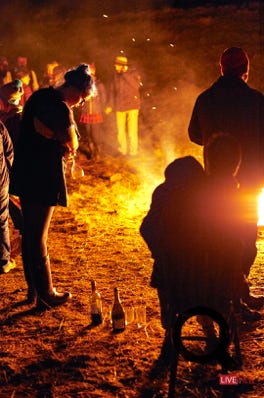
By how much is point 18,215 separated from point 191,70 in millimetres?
12187

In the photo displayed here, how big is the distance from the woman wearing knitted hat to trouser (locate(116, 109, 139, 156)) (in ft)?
23.9

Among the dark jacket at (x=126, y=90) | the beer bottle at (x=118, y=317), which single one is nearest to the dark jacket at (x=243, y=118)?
the beer bottle at (x=118, y=317)

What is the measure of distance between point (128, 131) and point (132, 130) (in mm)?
162

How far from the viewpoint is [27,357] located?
426 centimetres

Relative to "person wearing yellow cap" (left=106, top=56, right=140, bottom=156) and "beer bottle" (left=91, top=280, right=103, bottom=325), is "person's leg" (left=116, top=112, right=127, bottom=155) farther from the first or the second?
"beer bottle" (left=91, top=280, right=103, bottom=325)

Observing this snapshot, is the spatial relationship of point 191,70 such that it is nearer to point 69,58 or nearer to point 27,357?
point 69,58

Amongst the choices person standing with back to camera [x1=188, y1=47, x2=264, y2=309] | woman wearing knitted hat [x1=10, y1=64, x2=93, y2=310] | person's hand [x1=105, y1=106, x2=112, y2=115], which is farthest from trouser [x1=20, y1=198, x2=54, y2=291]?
person's hand [x1=105, y1=106, x2=112, y2=115]

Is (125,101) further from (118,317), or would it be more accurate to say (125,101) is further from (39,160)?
(118,317)

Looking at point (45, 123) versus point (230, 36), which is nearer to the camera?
point (45, 123)

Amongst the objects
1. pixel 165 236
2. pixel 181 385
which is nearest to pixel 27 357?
pixel 181 385

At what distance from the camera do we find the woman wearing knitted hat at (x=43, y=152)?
4.35 m

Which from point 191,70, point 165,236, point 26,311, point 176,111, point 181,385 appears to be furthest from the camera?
point 191,70

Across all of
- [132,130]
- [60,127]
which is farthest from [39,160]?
[132,130]

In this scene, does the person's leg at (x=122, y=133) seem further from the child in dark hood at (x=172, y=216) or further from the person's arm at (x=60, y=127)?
the child in dark hood at (x=172, y=216)
